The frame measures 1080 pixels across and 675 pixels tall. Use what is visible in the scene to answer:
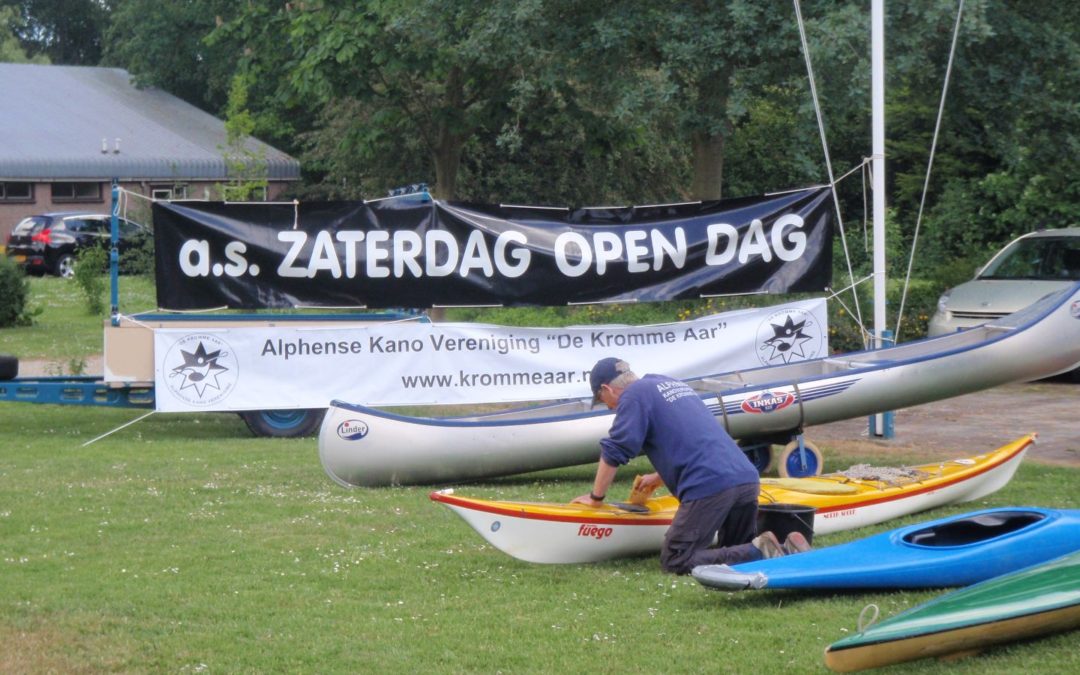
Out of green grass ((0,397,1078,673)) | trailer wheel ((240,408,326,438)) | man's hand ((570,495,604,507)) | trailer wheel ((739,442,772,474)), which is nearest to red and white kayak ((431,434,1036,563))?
man's hand ((570,495,604,507))

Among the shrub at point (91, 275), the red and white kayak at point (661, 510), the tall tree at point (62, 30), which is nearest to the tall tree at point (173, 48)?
the tall tree at point (62, 30)

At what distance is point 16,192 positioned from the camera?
1689 inches

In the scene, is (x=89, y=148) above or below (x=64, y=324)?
above

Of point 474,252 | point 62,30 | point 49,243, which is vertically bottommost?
point 474,252

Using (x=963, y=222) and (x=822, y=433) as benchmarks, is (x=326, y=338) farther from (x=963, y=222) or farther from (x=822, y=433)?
(x=963, y=222)

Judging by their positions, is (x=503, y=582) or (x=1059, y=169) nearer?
(x=503, y=582)

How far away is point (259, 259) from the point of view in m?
12.2

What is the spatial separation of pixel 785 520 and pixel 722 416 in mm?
2218

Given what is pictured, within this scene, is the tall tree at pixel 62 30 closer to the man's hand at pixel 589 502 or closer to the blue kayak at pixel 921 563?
the man's hand at pixel 589 502

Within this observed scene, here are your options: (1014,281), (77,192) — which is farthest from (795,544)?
(77,192)

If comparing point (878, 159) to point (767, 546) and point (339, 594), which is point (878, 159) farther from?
point (339, 594)

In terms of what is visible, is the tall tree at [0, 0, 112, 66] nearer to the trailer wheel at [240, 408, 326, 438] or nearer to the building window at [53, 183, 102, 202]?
the building window at [53, 183, 102, 202]

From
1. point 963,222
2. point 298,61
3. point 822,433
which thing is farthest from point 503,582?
point 963,222

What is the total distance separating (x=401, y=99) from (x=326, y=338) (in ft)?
40.8
